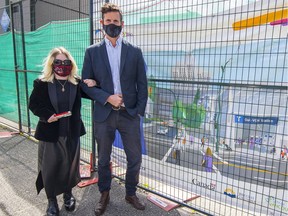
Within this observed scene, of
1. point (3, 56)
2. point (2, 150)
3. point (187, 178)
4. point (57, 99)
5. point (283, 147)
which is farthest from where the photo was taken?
point (3, 56)

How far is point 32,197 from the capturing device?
3.34 m

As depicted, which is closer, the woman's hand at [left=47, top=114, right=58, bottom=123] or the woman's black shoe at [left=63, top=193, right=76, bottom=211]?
the woman's hand at [left=47, top=114, right=58, bottom=123]

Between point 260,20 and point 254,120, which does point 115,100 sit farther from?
point 260,20

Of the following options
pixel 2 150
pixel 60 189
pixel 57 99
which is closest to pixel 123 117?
pixel 57 99

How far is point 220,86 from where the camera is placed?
2.83 m

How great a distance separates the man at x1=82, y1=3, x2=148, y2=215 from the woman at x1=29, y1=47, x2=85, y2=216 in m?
0.20

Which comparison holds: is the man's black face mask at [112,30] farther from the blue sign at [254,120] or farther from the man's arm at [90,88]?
the blue sign at [254,120]

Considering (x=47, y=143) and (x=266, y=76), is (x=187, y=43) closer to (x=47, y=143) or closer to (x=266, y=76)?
(x=266, y=76)

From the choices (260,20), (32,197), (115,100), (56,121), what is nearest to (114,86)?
(115,100)

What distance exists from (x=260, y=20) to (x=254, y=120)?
1.02 metres

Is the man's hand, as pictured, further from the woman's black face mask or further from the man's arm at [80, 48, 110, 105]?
the woman's black face mask

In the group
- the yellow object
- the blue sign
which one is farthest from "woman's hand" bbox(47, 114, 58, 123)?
the yellow object

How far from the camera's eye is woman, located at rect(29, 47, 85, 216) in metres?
2.75

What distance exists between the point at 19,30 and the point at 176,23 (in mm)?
4597
